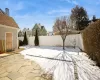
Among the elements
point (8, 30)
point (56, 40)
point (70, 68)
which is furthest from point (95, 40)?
point (56, 40)

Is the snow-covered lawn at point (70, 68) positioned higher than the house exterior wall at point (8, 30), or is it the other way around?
the house exterior wall at point (8, 30)

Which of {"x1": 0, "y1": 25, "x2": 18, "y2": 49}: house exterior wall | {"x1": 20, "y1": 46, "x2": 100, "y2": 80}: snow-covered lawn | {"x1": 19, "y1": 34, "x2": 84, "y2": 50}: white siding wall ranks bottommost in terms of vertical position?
{"x1": 20, "y1": 46, "x2": 100, "y2": 80}: snow-covered lawn

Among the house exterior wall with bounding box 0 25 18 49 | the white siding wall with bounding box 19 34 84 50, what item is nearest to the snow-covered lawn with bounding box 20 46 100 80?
the house exterior wall with bounding box 0 25 18 49

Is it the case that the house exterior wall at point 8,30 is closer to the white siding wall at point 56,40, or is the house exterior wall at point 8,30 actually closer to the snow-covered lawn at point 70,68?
the snow-covered lawn at point 70,68

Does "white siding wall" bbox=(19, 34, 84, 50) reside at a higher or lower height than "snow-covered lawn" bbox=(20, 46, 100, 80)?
higher

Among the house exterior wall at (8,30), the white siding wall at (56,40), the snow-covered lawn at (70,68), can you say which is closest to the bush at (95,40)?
the snow-covered lawn at (70,68)

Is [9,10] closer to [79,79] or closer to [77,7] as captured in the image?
[79,79]

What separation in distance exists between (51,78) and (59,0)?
351 inches

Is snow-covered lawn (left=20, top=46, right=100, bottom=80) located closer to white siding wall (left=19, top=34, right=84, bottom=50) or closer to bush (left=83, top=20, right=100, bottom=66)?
bush (left=83, top=20, right=100, bottom=66)

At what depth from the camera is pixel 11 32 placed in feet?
38.2

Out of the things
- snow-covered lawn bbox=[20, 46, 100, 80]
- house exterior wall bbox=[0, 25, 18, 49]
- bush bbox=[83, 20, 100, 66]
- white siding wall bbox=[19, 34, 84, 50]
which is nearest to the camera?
snow-covered lawn bbox=[20, 46, 100, 80]

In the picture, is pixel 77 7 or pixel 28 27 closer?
pixel 77 7

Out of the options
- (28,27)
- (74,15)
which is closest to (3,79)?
(74,15)

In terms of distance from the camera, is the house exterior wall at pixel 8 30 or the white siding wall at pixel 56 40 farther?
the white siding wall at pixel 56 40
